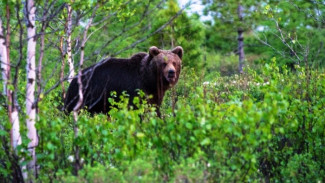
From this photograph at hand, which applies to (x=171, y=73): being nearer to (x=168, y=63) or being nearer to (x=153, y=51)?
(x=168, y=63)

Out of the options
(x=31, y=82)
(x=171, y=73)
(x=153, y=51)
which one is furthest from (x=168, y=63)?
(x=31, y=82)

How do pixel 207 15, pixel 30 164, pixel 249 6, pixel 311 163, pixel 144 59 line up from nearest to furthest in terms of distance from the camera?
pixel 30 164 < pixel 311 163 < pixel 144 59 < pixel 249 6 < pixel 207 15

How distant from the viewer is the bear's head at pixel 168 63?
9523 millimetres

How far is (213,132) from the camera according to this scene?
16.9 ft

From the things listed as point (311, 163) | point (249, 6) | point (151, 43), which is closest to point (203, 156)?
point (311, 163)

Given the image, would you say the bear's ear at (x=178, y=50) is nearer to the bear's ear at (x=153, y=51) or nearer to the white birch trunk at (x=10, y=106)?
the bear's ear at (x=153, y=51)

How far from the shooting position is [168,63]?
9578mm

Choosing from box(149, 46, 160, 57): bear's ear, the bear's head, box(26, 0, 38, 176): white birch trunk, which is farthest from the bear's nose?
box(26, 0, 38, 176): white birch trunk

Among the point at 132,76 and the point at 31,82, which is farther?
the point at 132,76

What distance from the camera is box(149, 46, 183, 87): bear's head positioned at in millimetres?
9523

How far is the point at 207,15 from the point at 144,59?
14.7 metres

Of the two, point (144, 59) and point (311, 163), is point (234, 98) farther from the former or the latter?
point (144, 59)

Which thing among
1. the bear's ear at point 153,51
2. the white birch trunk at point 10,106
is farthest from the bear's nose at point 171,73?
the white birch trunk at point 10,106

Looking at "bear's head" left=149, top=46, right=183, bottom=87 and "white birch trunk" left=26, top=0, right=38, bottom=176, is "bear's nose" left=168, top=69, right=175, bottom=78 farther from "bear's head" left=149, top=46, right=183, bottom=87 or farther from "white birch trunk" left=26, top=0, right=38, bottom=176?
"white birch trunk" left=26, top=0, right=38, bottom=176
